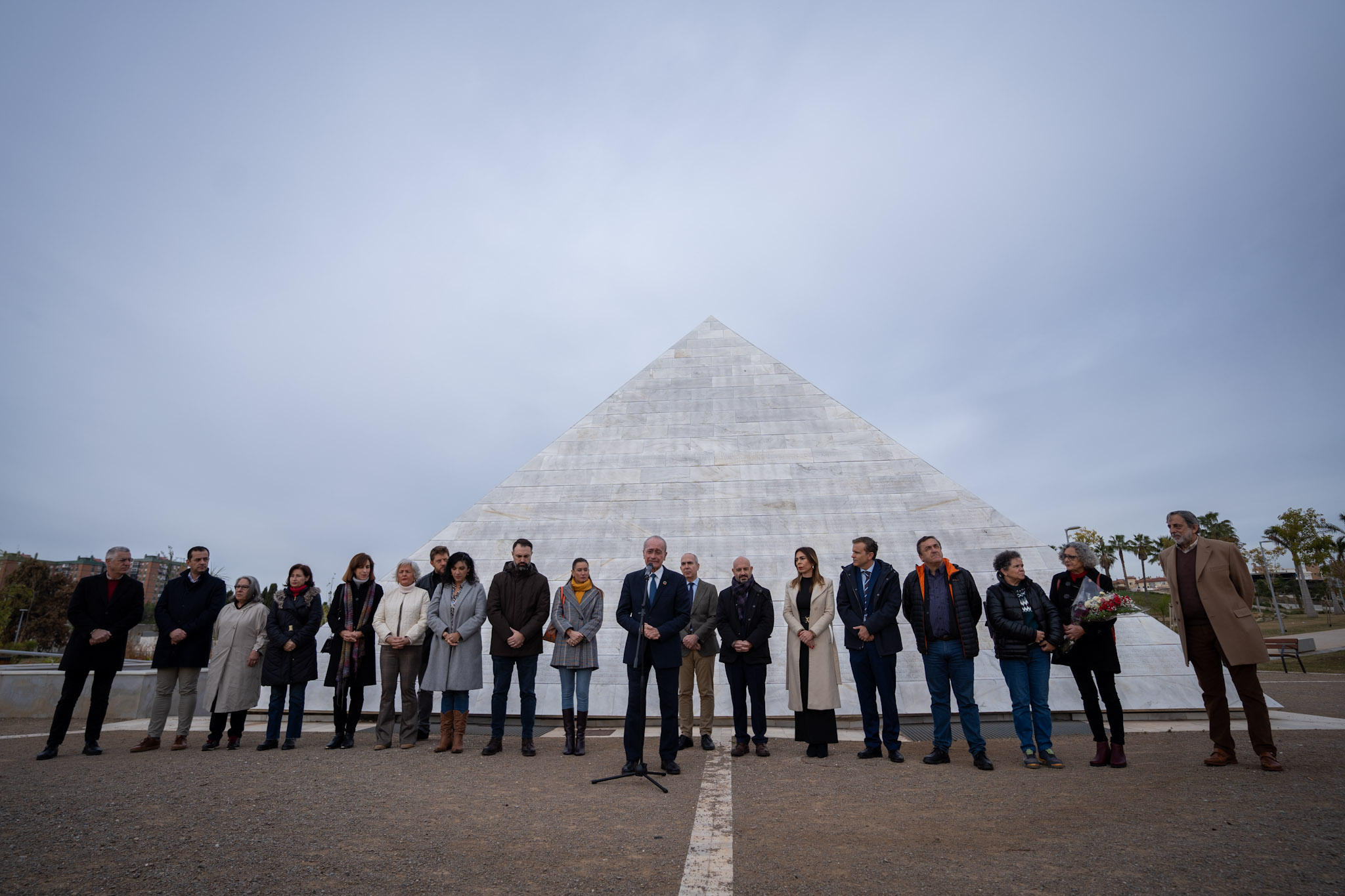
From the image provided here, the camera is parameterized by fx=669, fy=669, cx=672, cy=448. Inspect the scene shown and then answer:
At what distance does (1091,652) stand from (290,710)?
691 centimetres

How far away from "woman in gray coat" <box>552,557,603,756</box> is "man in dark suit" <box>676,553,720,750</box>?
85 centimetres

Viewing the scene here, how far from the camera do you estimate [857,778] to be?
4711 mm

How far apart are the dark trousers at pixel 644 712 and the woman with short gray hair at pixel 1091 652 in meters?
3.11

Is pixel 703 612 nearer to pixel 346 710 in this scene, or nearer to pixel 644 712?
pixel 644 712

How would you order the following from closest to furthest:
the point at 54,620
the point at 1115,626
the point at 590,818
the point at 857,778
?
A: the point at 590,818, the point at 857,778, the point at 1115,626, the point at 54,620

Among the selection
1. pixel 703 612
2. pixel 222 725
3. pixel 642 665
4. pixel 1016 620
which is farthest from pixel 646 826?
pixel 222 725

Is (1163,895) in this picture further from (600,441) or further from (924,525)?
(600,441)

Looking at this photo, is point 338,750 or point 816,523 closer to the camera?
point 338,750

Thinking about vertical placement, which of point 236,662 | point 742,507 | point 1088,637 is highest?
point 742,507

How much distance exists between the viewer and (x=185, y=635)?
6.10 metres

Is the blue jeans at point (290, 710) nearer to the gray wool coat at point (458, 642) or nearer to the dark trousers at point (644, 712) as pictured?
the gray wool coat at point (458, 642)

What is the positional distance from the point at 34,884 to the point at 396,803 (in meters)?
1.62

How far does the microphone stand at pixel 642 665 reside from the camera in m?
4.48

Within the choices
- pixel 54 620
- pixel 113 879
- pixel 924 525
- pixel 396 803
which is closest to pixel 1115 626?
pixel 924 525
